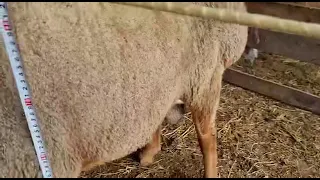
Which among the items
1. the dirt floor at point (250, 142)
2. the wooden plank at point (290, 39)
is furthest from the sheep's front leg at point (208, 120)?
the wooden plank at point (290, 39)

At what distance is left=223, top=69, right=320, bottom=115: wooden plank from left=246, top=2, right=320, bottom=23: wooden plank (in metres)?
0.50

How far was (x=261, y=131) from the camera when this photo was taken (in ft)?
10.5

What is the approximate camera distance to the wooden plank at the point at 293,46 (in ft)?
10.4

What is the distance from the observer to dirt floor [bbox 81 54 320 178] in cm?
287

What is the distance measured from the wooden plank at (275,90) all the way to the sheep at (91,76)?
1291 mm

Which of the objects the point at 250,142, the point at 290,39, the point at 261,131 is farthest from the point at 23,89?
the point at 290,39

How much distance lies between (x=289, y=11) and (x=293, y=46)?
0.25 metres

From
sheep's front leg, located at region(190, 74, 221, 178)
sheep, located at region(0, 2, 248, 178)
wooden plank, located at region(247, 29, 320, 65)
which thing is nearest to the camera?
sheep, located at region(0, 2, 248, 178)

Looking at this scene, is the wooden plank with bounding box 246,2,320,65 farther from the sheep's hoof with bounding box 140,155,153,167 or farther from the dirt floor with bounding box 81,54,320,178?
the sheep's hoof with bounding box 140,155,153,167

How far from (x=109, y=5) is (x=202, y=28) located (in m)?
0.49

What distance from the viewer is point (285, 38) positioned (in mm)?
3254

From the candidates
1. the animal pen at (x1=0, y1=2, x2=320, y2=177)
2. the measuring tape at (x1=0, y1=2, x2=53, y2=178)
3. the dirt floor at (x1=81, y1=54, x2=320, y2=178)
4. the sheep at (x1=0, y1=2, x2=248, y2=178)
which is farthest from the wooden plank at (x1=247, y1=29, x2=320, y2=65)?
the measuring tape at (x1=0, y1=2, x2=53, y2=178)

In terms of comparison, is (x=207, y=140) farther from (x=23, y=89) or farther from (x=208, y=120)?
(x=23, y=89)

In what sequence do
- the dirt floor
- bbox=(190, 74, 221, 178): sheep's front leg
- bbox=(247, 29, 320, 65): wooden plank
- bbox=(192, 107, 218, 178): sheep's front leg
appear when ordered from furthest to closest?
bbox=(247, 29, 320, 65): wooden plank → the dirt floor → bbox=(192, 107, 218, 178): sheep's front leg → bbox=(190, 74, 221, 178): sheep's front leg
